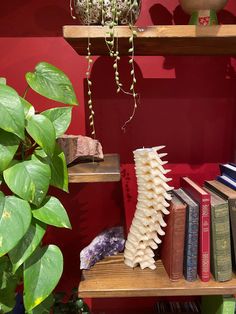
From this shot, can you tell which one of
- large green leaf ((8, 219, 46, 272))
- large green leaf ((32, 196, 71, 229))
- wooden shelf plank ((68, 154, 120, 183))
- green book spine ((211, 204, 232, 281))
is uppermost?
wooden shelf plank ((68, 154, 120, 183))

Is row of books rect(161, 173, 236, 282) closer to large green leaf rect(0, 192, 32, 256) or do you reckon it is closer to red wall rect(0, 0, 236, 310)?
red wall rect(0, 0, 236, 310)

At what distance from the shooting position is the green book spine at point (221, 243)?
1.01 meters

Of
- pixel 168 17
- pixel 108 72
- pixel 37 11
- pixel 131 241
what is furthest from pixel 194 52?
pixel 131 241

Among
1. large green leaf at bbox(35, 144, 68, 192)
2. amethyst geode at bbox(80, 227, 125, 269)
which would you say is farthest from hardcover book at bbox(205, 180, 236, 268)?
large green leaf at bbox(35, 144, 68, 192)

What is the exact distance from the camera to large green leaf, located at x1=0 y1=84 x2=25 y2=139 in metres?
0.79

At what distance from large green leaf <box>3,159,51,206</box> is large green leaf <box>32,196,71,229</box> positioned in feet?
0.13

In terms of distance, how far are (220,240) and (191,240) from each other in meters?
0.09

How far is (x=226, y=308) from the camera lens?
1.06 metres

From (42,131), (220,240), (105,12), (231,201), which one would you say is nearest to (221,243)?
(220,240)

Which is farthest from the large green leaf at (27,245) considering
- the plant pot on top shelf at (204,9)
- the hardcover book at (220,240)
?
the plant pot on top shelf at (204,9)

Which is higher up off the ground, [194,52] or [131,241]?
[194,52]

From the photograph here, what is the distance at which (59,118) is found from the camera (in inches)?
36.9

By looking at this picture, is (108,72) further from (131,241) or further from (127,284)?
(127,284)

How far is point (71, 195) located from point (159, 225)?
394 millimetres
